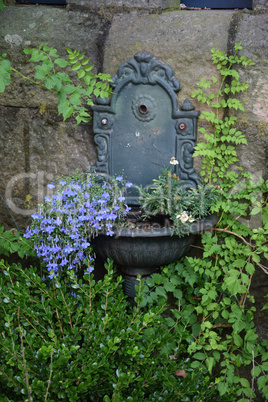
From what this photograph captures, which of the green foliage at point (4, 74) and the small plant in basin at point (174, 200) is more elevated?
the green foliage at point (4, 74)

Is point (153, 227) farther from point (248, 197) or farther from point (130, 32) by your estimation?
point (130, 32)

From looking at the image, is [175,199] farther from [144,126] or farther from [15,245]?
[15,245]

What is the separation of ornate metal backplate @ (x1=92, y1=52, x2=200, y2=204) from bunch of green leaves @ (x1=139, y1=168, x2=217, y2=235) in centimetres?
12

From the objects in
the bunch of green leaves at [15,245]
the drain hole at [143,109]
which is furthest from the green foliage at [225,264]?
the bunch of green leaves at [15,245]

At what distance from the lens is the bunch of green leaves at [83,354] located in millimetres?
1725

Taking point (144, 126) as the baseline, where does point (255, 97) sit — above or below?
above

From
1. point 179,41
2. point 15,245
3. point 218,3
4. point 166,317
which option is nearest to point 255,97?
point 179,41

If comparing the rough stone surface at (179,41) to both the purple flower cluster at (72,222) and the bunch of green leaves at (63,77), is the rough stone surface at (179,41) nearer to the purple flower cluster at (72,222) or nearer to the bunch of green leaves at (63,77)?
the bunch of green leaves at (63,77)

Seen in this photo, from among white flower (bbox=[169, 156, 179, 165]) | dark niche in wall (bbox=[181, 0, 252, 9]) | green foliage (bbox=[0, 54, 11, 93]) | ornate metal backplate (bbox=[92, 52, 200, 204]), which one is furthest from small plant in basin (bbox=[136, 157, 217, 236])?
dark niche in wall (bbox=[181, 0, 252, 9])

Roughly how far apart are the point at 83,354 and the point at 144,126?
139 cm

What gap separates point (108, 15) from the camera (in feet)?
8.87

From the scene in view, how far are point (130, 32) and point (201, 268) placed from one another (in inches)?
58.2

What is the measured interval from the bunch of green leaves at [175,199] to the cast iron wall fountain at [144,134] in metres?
0.07

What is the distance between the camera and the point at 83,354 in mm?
1839
